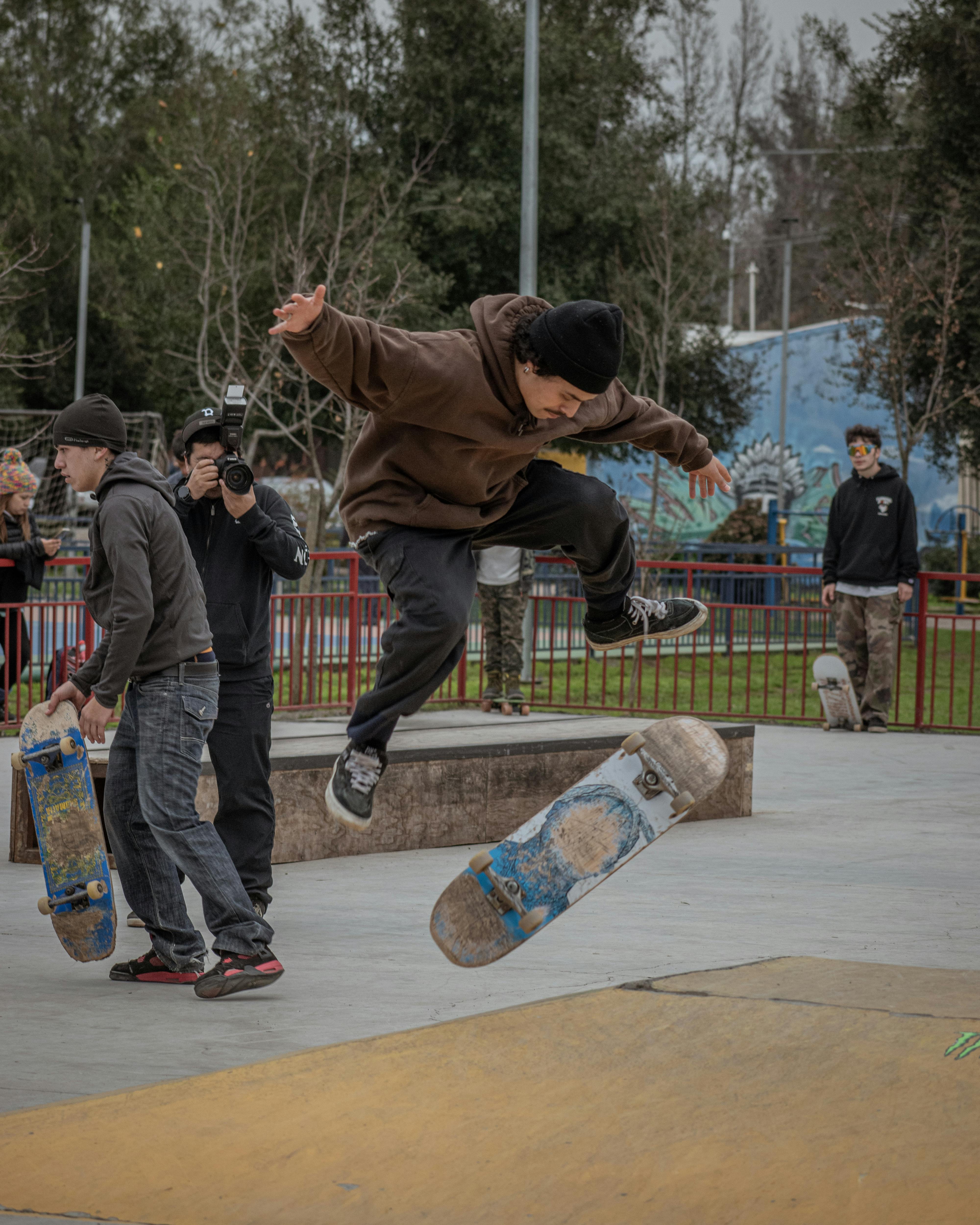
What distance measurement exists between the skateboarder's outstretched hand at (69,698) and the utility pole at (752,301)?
150 feet

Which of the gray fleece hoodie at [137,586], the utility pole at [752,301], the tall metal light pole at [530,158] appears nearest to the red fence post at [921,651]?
the tall metal light pole at [530,158]

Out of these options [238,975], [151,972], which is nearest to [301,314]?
[238,975]

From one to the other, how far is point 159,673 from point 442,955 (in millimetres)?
1674

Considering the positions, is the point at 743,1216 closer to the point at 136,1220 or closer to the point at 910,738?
the point at 136,1220

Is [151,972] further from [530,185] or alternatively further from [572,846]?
[530,185]

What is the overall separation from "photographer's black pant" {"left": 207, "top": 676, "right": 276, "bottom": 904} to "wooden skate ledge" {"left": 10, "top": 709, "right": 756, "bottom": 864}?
1082 mm

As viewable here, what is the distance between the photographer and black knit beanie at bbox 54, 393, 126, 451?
4.93 metres

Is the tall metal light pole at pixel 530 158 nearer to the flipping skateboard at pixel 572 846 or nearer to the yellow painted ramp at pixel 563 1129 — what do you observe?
the flipping skateboard at pixel 572 846

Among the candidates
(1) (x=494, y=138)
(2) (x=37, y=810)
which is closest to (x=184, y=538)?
(2) (x=37, y=810)

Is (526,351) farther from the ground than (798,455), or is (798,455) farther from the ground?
(798,455)

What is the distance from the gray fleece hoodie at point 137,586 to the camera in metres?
4.78

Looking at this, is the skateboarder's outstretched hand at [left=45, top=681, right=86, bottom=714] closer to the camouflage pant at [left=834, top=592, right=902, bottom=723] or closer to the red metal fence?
the red metal fence

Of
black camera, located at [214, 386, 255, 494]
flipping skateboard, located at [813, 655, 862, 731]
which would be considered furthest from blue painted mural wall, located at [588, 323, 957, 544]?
black camera, located at [214, 386, 255, 494]

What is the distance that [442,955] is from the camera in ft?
18.5
